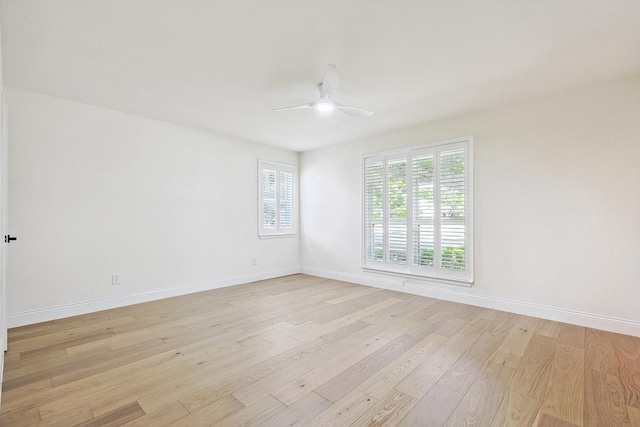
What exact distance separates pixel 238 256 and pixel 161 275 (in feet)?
4.01

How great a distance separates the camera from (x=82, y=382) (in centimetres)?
208

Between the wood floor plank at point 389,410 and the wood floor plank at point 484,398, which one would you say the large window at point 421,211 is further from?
the wood floor plank at point 389,410

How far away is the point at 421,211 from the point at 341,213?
60.0 inches

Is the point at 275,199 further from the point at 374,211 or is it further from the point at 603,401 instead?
the point at 603,401

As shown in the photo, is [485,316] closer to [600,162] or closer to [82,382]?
[600,162]

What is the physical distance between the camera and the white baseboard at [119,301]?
3172 millimetres

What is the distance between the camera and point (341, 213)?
17.7 feet

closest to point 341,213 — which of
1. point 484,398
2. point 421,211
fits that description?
point 421,211

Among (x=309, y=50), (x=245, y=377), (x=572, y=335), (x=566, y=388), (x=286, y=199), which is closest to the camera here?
(x=566, y=388)

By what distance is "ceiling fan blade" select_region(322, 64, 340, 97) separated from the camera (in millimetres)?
2508

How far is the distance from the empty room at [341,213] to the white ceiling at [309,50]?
22mm

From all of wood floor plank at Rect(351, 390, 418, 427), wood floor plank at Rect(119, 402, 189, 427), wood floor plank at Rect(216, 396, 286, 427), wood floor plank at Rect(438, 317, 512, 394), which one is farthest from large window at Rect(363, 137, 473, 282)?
wood floor plank at Rect(119, 402, 189, 427)

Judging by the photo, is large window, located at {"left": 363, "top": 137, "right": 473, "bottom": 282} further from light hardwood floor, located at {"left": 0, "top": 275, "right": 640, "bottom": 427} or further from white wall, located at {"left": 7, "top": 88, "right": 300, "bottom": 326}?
white wall, located at {"left": 7, "top": 88, "right": 300, "bottom": 326}

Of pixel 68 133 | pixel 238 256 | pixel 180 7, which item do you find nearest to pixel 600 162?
pixel 180 7
